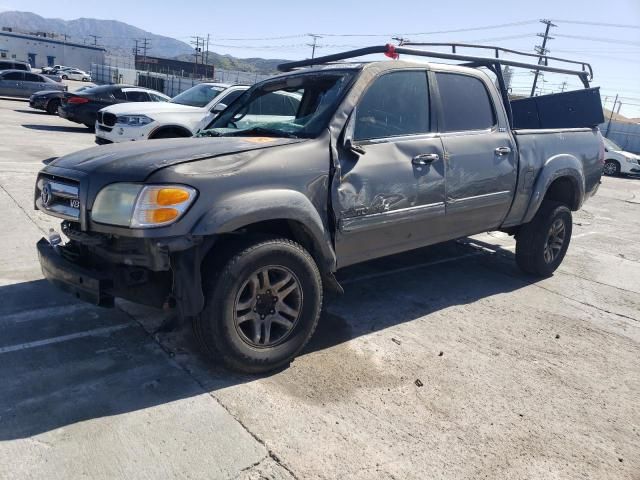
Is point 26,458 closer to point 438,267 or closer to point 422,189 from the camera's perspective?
point 422,189

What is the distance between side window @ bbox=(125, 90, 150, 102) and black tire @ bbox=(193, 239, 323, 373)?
45.1 feet

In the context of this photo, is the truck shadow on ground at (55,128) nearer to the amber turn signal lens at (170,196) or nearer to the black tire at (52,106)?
the black tire at (52,106)

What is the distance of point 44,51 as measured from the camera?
9206 centimetres

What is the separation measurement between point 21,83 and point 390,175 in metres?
25.8

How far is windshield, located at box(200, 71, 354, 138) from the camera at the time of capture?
3813mm

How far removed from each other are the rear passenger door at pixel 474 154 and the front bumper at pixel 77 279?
2.70m

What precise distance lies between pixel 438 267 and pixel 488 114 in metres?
1.84

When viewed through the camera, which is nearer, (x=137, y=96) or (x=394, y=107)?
(x=394, y=107)

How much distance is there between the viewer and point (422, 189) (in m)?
4.14

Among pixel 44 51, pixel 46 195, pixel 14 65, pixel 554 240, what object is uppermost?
pixel 44 51

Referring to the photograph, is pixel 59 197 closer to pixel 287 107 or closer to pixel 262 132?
pixel 262 132

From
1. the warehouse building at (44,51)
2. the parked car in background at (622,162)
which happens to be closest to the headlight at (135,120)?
the parked car in background at (622,162)

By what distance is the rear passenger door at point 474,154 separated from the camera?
14.6 feet

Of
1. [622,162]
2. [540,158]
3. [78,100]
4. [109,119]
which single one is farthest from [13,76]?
[622,162]
